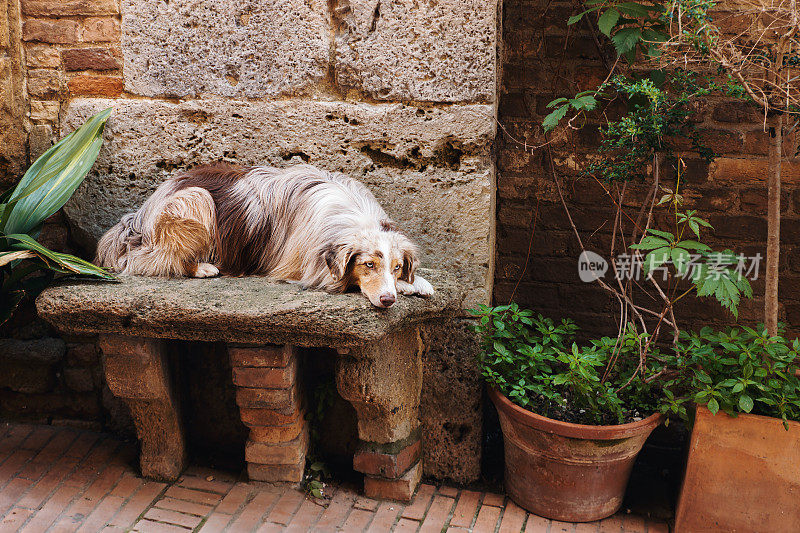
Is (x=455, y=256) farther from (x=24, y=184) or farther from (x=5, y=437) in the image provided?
(x=5, y=437)

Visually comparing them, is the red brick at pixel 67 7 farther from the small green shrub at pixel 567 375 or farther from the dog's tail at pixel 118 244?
the small green shrub at pixel 567 375

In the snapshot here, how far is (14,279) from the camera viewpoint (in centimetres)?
293

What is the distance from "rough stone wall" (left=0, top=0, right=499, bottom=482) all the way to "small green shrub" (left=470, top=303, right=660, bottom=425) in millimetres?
180

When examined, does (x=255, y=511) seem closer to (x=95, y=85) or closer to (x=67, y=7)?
(x=95, y=85)

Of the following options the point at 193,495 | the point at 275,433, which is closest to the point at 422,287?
the point at 275,433

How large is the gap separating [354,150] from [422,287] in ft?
2.60

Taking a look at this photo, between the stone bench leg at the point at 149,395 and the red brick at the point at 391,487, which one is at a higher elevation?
the stone bench leg at the point at 149,395

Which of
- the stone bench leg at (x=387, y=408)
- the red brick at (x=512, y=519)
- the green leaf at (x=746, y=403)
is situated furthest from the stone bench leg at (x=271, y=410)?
the green leaf at (x=746, y=403)

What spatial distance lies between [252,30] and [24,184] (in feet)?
4.07

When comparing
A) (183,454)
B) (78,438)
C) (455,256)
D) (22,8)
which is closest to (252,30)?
(22,8)

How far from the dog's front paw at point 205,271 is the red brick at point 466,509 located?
150cm

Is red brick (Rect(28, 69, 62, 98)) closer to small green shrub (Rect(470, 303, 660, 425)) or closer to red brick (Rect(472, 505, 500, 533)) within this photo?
small green shrub (Rect(470, 303, 660, 425))

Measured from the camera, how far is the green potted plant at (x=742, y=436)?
8.39 ft

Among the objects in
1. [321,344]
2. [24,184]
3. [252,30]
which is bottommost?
[321,344]
